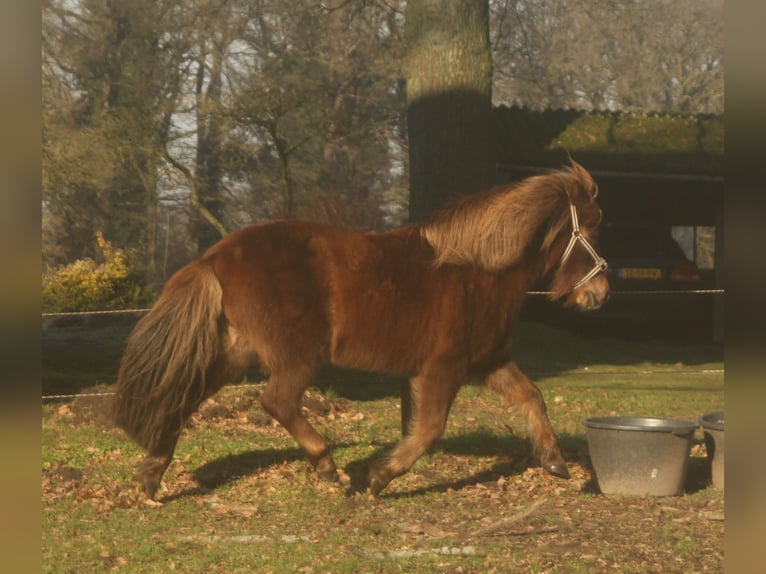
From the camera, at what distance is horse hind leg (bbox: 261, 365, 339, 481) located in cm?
618

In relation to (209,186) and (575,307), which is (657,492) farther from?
(209,186)

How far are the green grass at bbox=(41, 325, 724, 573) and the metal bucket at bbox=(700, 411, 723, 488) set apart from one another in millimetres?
141

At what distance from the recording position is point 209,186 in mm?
24281

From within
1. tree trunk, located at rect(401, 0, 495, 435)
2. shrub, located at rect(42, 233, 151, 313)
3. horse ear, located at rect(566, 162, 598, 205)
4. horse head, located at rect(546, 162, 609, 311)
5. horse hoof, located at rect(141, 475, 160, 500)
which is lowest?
horse hoof, located at rect(141, 475, 160, 500)

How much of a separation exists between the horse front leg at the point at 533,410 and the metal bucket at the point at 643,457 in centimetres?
31

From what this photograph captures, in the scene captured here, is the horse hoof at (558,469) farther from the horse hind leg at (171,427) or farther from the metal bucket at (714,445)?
the horse hind leg at (171,427)

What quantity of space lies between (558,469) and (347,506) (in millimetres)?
1531

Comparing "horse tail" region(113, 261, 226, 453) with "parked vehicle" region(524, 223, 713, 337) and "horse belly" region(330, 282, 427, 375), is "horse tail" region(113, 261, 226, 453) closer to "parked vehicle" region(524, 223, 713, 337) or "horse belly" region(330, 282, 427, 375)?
"horse belly" region(330, 282, 427, 375)

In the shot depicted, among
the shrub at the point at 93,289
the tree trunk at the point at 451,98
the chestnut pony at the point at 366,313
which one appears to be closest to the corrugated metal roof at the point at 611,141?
the shrub at the point at 93,289

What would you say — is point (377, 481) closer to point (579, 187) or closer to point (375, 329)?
point (375, 329)

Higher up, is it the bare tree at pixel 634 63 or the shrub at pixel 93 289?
the bare tree at pixel 634 63

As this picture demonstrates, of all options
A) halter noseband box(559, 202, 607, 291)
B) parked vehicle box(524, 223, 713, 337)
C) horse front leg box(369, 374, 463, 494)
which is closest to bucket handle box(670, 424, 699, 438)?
halter noseband box(559, 202, 607, 291)

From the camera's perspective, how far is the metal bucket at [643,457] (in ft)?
21.1

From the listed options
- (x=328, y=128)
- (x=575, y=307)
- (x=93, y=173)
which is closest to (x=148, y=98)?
(x=93, y=173)
